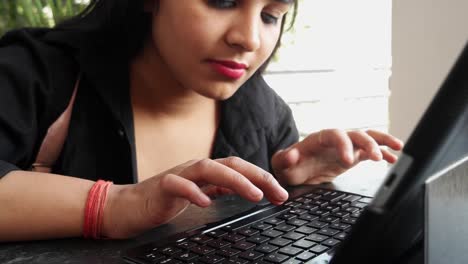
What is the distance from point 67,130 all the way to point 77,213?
0.95 ft

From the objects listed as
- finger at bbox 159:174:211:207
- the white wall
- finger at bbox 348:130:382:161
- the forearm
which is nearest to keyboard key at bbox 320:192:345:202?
finger at bbox 348:130:382:161

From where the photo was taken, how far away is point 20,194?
0.58 meters

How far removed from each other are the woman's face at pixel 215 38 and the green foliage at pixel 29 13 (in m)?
0.75

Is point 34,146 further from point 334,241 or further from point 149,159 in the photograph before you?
point 334,241

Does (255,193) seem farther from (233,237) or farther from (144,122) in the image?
(144,122)

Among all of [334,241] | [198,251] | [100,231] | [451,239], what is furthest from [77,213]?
[451,239]

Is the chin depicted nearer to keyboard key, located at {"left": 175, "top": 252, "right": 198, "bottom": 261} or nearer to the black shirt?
the black shirt

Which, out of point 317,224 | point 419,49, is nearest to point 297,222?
point 317,224

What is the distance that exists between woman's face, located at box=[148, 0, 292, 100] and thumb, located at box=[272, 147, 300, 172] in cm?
16

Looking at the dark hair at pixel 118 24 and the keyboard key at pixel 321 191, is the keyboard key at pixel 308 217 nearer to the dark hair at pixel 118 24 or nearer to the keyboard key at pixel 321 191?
the keyboard key at pixel 321 191

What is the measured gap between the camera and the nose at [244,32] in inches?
27.7

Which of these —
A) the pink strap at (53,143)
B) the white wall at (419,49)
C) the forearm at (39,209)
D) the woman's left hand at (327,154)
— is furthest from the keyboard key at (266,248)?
the white wall at (419,49)

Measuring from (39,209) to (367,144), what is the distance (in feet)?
1.60

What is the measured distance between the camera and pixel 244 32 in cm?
71
